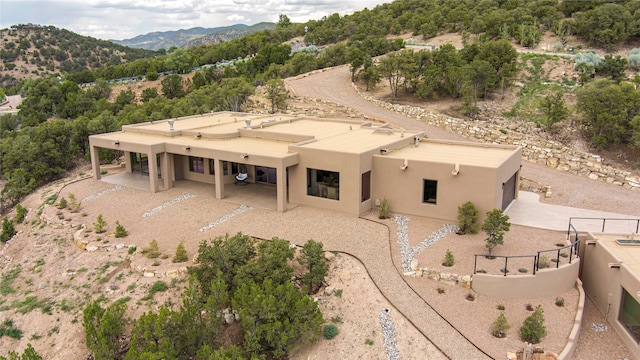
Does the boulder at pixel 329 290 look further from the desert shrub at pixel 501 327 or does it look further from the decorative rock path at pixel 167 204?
the decorative rock path at pixel 167 204

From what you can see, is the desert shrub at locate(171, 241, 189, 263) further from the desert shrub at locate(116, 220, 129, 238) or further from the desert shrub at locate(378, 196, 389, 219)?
the desert shrub at locate(378, 196, 389, 219)

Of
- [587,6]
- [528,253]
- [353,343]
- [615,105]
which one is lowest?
[353,343]

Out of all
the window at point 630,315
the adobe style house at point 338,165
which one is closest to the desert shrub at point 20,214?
the adobe style house at point 338,165

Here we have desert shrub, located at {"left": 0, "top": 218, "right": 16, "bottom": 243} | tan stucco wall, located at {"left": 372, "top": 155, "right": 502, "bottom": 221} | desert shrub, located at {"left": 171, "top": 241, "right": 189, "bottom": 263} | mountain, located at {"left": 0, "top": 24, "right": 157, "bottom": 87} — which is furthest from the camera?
mountain, located at {"left": 0, "top": 24, "right": 157, "bottom": 87}

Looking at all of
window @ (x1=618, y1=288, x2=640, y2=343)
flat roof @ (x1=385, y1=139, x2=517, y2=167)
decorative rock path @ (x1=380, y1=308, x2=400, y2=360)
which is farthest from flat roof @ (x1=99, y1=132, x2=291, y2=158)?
window @ (x1=618, y1=288, x2=640, y2=343)

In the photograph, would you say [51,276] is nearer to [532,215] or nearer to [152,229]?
[152,229]

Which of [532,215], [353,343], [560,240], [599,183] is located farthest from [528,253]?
[599,183]
